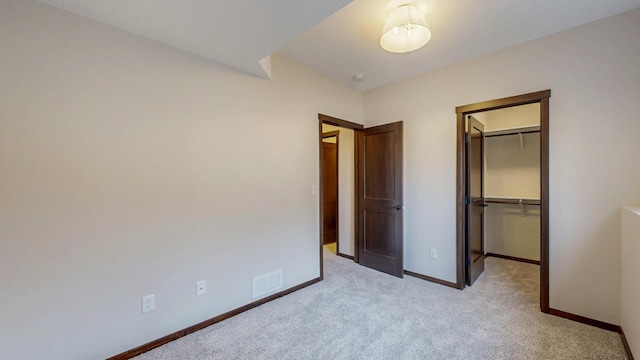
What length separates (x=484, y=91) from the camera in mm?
2783

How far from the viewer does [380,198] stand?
356cm

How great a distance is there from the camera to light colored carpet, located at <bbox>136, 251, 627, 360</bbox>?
6.10 feet

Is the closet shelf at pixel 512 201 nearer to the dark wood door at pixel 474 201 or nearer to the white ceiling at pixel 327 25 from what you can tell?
the dark wood door at pixel 474 201

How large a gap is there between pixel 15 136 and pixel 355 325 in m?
2.63

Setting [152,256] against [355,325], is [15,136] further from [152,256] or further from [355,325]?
[355,325]

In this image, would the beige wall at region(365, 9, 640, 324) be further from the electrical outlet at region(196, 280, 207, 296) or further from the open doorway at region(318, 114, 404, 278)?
the electrical outlet at region(196, 280, 207, 296)

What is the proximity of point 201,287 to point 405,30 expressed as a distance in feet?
8.74

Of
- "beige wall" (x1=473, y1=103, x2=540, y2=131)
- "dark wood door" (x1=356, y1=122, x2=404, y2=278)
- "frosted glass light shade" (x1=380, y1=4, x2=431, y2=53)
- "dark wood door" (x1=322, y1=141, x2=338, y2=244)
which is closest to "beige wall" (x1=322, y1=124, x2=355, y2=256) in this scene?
"dark wood door" (x1=356, y1=122, x2=404, y2=278)

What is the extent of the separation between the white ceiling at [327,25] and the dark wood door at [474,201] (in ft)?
3.17

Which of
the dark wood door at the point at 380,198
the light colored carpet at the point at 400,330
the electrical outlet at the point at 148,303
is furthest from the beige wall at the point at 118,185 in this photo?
the dark wood door at the point at 380,198

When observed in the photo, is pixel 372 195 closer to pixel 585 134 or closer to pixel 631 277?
pixel 585 134

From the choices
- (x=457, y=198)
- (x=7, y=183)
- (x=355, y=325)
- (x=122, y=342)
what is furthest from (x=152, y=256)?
(x=457, y=198)

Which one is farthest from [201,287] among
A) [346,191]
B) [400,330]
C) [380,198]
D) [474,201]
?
[474,201]

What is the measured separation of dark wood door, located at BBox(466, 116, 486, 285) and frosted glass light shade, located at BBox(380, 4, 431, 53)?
1.46 m
